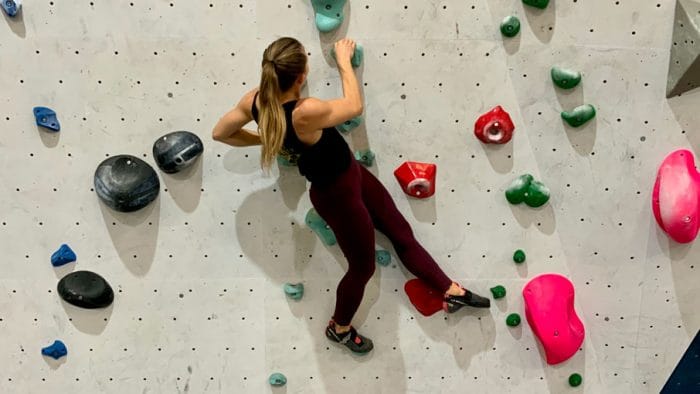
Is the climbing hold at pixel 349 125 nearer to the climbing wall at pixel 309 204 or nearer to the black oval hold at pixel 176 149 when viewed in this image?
the climbing wall at pixel 309 204

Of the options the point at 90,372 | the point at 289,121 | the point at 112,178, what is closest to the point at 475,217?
the point at 289,121

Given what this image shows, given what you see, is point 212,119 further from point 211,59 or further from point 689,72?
point 689,72

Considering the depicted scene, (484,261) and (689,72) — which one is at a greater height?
(689,72)

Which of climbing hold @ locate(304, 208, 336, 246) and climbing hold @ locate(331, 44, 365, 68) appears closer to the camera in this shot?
climbing hold @ locate(331, 44, 365, 68)

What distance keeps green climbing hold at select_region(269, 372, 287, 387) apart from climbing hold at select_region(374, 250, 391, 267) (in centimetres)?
56

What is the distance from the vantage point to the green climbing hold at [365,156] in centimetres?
189

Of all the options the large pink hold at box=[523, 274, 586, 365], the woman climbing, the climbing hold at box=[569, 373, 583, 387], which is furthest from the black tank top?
the climbing hold at box=[569, 373, 583, 387]

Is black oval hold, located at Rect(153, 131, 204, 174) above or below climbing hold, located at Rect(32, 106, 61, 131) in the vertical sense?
below

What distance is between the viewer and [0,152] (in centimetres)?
192

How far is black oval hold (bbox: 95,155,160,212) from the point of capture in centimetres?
187

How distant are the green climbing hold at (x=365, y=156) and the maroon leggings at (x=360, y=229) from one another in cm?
5

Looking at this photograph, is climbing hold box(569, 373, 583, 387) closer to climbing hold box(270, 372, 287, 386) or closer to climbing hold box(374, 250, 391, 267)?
climbing hold box(374, 250, 391, 267)

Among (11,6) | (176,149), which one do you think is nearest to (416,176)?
(176,149)

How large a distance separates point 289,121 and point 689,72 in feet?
4.23
